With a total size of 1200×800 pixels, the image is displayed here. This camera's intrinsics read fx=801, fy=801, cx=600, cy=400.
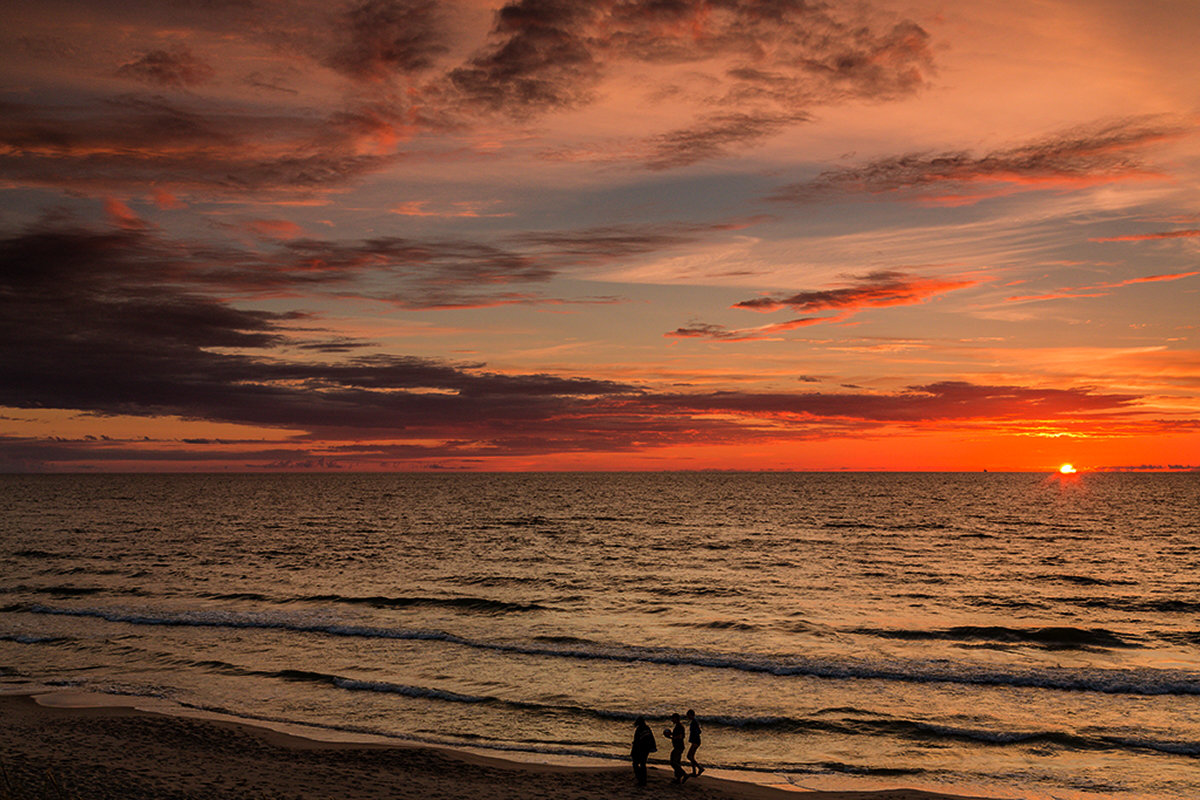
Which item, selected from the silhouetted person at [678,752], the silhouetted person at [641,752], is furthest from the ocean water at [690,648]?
the silhouetted person at [641,752]

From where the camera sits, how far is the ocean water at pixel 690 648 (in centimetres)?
2397

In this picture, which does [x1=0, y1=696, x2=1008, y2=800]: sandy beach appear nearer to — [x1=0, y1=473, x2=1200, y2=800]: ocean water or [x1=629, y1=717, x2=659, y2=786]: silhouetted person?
[x1=629, y1=717, x2=659, y2=786]: silhouetted person

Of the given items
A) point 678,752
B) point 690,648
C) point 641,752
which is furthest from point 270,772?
point 690,648

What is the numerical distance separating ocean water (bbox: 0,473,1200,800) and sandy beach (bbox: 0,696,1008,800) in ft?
6.25

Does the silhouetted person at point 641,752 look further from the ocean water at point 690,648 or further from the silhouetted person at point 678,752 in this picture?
the ocean water at point 690,648

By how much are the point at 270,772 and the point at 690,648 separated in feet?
63.1

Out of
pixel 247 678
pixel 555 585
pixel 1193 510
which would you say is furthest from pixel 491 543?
pixel 1193 510

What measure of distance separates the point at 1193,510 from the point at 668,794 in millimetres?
153318

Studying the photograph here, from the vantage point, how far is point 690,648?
35094 millimetres

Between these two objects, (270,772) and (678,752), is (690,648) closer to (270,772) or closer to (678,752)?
(678,752)

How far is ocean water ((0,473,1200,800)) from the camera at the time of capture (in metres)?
24.0

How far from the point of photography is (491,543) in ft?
269

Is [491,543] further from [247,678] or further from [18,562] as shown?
[247,678]

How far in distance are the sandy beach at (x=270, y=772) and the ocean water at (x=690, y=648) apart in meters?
1.90
